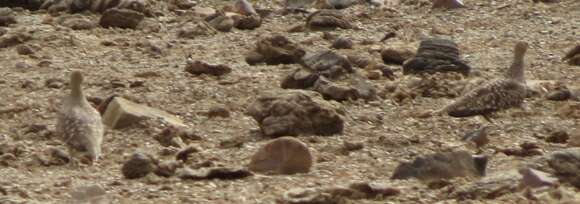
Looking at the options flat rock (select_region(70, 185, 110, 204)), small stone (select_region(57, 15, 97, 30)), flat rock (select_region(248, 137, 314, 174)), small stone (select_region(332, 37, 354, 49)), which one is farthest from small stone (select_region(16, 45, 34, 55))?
flat rock (select_region(70, 185, 110, 204))

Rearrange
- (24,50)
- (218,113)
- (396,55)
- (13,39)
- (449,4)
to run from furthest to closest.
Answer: (449,4) < (13,39) < (24,50) < (396,55) < (218,113)

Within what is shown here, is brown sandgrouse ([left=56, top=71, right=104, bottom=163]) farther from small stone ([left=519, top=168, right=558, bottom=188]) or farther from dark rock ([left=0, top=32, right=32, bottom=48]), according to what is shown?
dark rock ([left=0, top=32, right=32, bottom=48])

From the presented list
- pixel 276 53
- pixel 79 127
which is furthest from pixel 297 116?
pixel 276 53

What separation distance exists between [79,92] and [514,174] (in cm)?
284

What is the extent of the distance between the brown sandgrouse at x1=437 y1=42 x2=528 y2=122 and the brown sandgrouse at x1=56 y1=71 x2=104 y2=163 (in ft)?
7.16

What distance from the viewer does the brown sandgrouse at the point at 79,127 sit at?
9.77m

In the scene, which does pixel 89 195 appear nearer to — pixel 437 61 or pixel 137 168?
pixel 137 168

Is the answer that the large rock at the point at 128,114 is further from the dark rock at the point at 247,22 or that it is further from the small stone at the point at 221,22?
the dark rock at the point at 247,22

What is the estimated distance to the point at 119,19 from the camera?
15422 millimetres

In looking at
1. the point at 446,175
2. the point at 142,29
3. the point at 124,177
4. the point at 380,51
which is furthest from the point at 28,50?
the point at 446,175

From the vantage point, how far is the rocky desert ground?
8.95 m

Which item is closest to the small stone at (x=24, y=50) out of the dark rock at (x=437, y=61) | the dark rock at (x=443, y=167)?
the dark rock at (x=437, y=61)

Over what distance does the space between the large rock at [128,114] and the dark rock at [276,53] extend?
217 cm

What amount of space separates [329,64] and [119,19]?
10.5 ft
